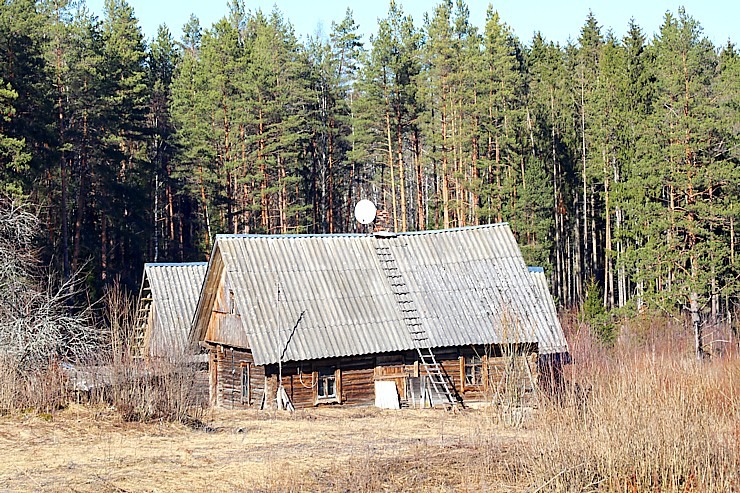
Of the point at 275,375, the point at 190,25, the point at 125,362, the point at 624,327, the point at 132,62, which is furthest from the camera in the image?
the point at 190,25

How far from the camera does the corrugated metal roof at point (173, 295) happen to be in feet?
89.8

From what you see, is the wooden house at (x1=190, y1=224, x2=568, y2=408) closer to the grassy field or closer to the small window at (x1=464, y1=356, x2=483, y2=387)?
the small window at (x1=464, y1=356, x2=483, y2=387)

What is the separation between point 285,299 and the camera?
22.6 m

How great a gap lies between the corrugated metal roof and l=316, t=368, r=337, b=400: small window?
604cm

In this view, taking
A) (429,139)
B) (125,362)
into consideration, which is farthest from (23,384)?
A: (429,139)

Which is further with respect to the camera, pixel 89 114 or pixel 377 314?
pixel 89 114

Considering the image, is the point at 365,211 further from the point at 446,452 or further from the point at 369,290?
the point at 446,452

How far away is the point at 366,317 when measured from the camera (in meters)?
22.8

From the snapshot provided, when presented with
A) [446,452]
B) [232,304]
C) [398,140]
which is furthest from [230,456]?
[398,140]

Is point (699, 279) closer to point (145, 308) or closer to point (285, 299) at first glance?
point (285, 299)

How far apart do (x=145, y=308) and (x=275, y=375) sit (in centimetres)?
981

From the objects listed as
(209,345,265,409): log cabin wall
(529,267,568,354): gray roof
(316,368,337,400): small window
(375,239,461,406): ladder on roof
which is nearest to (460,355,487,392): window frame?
(375,239,461,406): ladder on roof

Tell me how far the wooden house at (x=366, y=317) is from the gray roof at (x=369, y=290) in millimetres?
29

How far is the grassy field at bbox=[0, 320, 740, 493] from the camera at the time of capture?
10.0 meters
